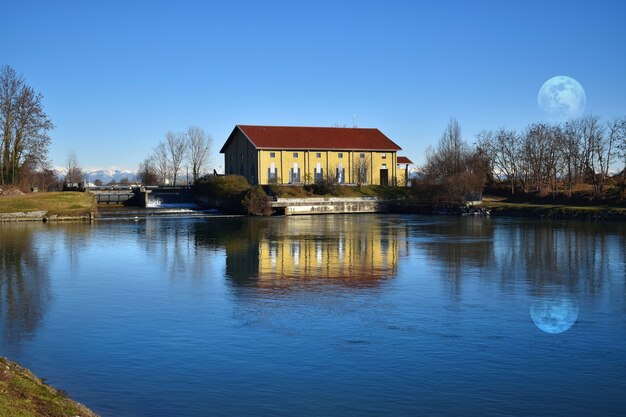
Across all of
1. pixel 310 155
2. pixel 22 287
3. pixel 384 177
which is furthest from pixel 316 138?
pixel 22 287

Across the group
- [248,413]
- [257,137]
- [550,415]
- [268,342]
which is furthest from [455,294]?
[257,137]

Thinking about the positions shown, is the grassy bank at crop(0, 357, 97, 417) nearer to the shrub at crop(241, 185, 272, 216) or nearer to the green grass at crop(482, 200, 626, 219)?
the green grass at crop(482, 200, 626, 219)

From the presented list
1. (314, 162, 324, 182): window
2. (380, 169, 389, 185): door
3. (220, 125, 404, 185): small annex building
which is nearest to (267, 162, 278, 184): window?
(220, 125, 404, 185): small annex building

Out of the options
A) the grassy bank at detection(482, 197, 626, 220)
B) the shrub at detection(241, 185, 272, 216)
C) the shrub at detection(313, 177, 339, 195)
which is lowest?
the grassy bank at detection(482, 197, 626, 220)

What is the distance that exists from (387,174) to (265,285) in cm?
6061

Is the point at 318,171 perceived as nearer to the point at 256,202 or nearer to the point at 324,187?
the point at 324,187

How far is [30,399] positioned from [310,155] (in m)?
67.2

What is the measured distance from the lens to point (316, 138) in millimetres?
77188

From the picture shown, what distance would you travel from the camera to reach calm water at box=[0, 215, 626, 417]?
399 inches

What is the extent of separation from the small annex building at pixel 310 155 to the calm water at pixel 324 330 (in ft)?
148

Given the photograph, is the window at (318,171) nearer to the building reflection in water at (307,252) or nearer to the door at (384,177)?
the door at (384,177)

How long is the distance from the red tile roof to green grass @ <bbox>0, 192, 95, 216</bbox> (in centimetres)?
2203

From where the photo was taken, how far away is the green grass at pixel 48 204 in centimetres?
5228

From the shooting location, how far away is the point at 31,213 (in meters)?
52.2
